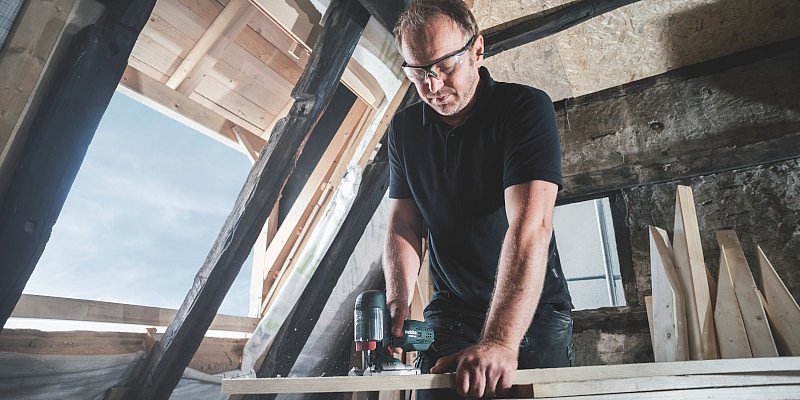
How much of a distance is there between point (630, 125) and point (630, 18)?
572 mm

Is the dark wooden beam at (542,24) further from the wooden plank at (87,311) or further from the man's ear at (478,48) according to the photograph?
the wooden plank at (87,311)

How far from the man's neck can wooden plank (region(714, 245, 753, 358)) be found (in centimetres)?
108

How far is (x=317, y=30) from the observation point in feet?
6.86

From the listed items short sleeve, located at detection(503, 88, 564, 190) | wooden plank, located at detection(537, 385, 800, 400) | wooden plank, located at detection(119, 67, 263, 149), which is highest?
wooden plank, located at detection(119, 67, 263, 149)

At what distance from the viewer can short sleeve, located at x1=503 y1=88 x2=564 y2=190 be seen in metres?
1.18

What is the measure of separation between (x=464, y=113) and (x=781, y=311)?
4.05 ft

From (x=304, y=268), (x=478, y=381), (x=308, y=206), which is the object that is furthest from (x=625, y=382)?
(x=308, y=206)

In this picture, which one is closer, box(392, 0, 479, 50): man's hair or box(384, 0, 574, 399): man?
box(384, 0, 574, 399): man

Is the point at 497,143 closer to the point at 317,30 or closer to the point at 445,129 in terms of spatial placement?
the point at 445,129

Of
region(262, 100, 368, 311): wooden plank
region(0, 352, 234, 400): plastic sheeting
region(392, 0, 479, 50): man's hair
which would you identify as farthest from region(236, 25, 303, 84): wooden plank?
region(0, 352, 234, 400): plastic sheeting

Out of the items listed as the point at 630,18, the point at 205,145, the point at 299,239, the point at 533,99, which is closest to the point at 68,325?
the point at 299,239

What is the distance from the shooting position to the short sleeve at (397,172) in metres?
1.58

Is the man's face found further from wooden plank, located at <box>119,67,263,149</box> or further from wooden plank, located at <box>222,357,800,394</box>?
wooden plank, located at <box>119,67,263,149</box>

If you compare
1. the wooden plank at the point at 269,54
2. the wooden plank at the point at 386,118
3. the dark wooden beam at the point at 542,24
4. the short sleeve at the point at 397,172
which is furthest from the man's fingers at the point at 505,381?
the wooden plank at the point at 269,54
